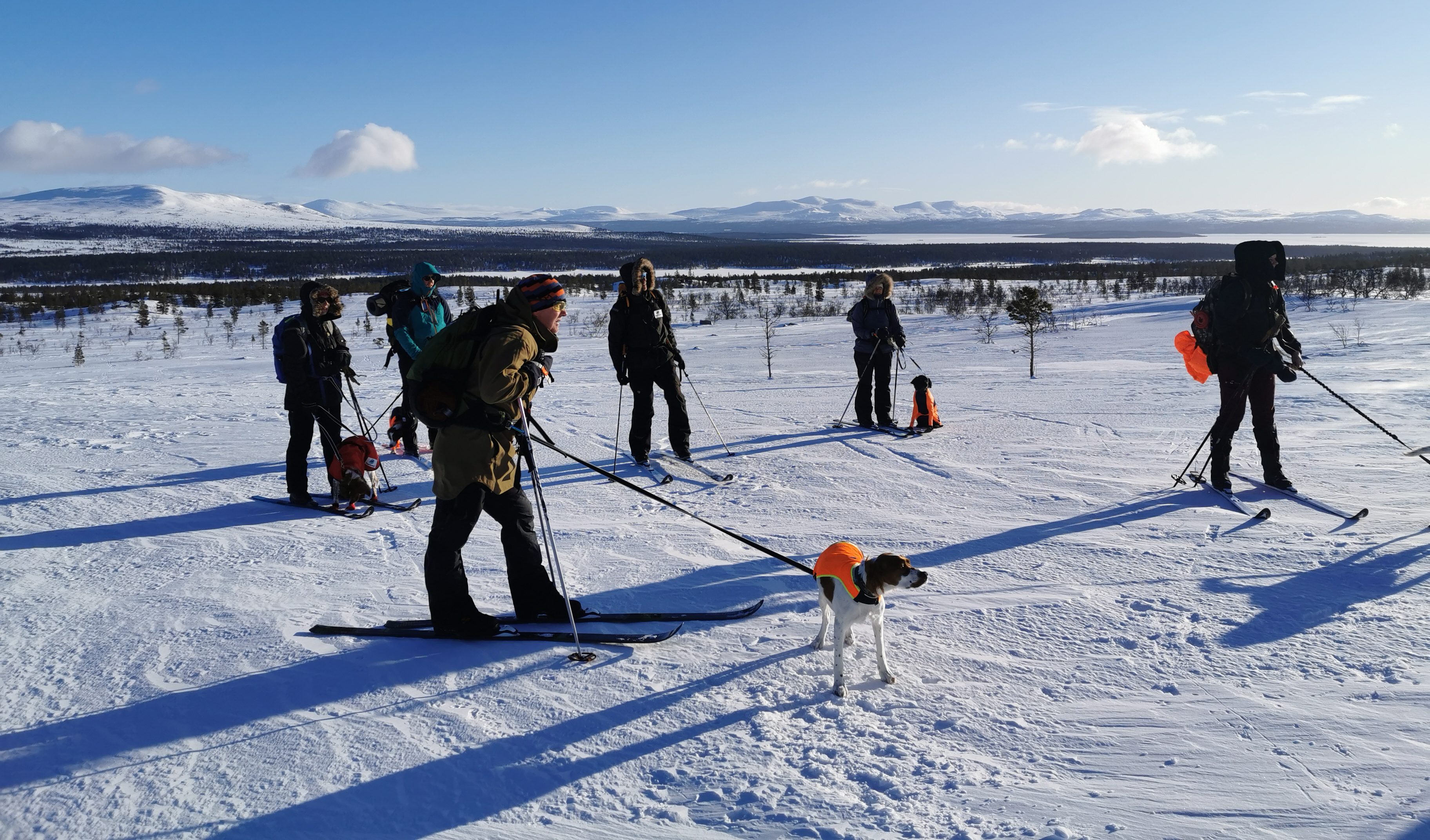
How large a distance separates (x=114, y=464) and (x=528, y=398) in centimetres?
604

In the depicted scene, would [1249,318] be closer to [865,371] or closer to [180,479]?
[865,371]

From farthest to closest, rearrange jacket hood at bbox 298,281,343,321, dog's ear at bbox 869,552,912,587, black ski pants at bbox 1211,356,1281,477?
jacket hood at bbox 298,281,343,321, black ski pants at bbox 1211,356,1281,477, dog's ear at bbox 869,552,912,587

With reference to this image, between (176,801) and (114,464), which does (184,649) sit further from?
(114,464)

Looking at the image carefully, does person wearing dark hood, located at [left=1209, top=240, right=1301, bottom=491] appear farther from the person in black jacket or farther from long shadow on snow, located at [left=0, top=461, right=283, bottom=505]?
long shadow on snow, located at [left=0, top=461, right=283, bottom=505]

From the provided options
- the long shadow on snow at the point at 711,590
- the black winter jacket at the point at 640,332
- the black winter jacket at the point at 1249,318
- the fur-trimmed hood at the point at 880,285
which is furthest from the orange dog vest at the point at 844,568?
the fur-trimmed hood at the point at 880,285

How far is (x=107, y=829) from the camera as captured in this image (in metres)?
2.55

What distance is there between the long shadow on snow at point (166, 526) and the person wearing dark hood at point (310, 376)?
196 mm

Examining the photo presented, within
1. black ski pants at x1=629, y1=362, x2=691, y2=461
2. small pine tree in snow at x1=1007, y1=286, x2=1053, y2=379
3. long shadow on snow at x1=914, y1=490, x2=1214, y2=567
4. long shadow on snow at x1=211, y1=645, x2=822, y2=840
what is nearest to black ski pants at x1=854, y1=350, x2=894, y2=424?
black ski pants at x1=629, y1=362, x2=691, y2=461

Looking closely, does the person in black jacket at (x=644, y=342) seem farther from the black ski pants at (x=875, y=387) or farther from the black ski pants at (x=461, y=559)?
the black ski pants at (x=461, y=559)

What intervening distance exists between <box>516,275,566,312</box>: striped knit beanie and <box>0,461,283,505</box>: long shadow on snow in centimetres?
484

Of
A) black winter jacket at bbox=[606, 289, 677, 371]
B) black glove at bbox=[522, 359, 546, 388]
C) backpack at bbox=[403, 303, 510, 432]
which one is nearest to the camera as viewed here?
backpack at bbox=[403, 303, 510, 432]

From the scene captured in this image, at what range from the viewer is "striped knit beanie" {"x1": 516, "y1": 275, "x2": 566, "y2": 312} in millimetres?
3617

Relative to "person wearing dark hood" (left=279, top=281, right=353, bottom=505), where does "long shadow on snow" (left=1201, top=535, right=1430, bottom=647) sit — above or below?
below

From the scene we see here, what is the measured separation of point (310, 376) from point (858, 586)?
454 centimetres
